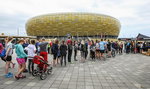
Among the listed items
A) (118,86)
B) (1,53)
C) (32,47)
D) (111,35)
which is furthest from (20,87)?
(111,35)

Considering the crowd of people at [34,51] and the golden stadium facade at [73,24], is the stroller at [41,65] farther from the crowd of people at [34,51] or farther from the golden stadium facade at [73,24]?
the golden stadium facade at [73,24]

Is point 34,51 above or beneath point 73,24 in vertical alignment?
beneath

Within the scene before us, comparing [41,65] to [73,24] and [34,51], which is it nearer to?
[34,51]

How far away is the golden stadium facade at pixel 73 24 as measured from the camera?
67.1m

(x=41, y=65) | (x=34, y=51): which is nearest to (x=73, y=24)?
(x=34, y=51)

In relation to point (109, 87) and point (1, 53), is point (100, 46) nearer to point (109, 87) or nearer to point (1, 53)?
point (109, 87)

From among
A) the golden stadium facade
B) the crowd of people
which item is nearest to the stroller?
the crowd of people

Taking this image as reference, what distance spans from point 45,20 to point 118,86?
68.9m

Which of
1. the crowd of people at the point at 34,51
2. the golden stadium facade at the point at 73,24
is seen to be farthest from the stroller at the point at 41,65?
the golden stadium facade at the point at 73,24

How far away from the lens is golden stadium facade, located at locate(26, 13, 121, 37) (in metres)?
67.1

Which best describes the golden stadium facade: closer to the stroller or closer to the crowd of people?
the crowd of people

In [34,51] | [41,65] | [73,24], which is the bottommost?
[41,65]

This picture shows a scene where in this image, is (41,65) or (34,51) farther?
(34,51)

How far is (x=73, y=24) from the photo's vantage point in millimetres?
67062
